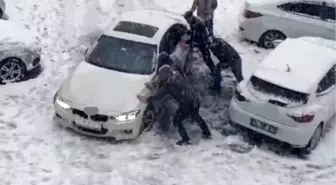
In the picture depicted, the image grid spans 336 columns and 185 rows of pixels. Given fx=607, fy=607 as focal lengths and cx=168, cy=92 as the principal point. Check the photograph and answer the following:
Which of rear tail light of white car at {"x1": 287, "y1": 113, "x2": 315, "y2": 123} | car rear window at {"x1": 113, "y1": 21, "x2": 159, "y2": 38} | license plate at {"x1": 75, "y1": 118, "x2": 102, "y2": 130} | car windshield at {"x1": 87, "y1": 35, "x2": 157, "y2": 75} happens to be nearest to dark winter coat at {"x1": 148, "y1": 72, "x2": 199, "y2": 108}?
car windshield at {"x1": 87, "y1": 35, "x2": 157, "y2": 75}

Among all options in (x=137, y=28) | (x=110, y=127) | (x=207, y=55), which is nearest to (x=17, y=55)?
(x=137, y=28)

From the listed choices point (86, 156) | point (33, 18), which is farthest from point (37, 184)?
point (33, 18)

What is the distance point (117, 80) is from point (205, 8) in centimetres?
422

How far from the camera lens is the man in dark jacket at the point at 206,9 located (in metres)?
14.2

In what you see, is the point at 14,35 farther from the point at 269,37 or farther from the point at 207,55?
the point at 269,37

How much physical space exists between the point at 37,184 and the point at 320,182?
4674mm

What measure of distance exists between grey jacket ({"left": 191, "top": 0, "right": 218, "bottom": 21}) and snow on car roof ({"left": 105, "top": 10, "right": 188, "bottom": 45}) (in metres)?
1.44

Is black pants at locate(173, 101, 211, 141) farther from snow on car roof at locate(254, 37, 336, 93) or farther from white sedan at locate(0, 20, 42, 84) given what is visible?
white sedan at locate(0, 20, 42, 84)

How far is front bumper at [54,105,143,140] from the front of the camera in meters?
10.3

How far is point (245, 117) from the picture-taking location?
421 inches

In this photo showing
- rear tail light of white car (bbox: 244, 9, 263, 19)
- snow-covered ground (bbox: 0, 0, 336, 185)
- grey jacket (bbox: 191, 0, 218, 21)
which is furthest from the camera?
rear tail light of white car (bbox: 244, 9, 263, 19)

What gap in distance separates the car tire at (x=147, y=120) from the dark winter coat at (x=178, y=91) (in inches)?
10.3

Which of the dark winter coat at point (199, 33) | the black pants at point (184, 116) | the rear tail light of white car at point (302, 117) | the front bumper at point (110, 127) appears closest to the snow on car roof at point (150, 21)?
the dark winter coat at point (199, 33)

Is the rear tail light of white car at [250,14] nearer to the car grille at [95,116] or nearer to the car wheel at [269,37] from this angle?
the car wheel at [269,37]
